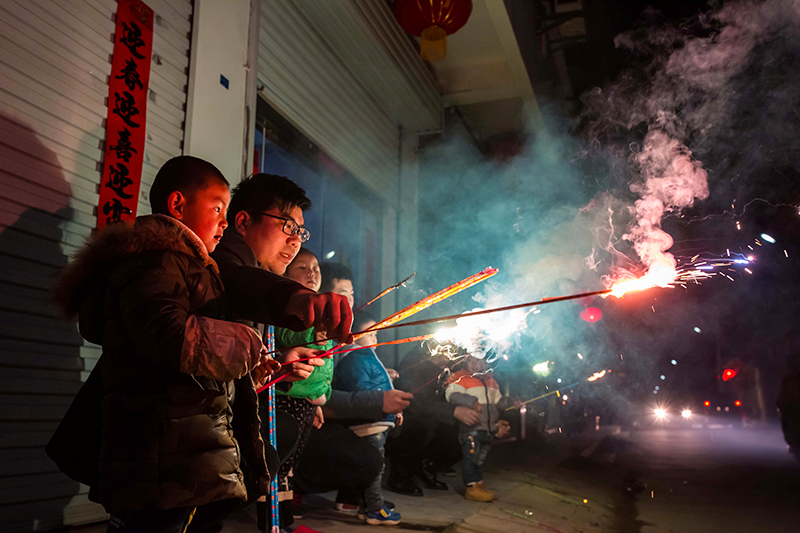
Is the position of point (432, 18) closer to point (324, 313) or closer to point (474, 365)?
point (474, 365)

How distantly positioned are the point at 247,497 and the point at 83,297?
2.89 feet

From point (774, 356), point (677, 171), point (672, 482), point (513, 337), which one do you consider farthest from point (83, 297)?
point (774, 356)

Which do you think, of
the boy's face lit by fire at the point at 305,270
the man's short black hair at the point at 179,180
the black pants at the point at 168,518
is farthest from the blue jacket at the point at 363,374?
the man's short black hair at the point at 179,180

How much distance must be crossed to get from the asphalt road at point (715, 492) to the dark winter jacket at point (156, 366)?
3.89 meters

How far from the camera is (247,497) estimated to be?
1764 mm

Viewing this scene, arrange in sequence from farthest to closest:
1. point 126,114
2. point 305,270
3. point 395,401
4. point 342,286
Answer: point 342,286
point 395,401
point 305,270
point 126,114

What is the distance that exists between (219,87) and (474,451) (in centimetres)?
426

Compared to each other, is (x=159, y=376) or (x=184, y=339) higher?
(x=184, y=339)

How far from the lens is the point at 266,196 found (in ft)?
7.98

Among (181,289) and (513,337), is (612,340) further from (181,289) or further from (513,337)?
(181,289)

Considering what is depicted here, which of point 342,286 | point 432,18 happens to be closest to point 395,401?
point 342,286

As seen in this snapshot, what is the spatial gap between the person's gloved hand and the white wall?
230cm

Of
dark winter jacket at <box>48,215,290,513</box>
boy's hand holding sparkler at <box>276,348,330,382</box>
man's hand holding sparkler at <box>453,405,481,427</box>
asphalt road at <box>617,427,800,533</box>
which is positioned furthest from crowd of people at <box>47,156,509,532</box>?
asphalt road at <box>617,427,800,533</box>

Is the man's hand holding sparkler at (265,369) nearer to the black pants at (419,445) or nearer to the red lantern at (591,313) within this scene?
the black pants at (419,445)
